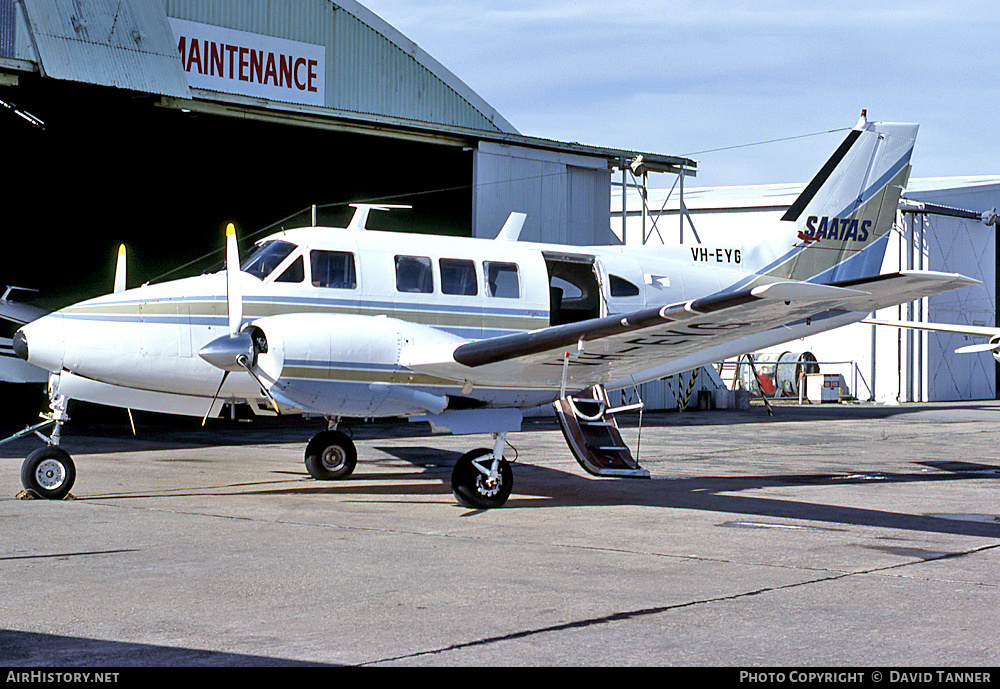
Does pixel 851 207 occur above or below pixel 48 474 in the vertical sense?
above

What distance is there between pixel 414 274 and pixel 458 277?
0.57m

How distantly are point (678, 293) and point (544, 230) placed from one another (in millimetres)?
12783

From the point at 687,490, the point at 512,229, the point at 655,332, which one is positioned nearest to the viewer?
the point at 655,332

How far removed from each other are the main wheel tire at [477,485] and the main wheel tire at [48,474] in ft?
13.9

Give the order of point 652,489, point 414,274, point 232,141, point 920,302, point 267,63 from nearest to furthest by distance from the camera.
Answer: point 414,274 → point 652,489 → point 232,141 → point 267,63 → point 920,302

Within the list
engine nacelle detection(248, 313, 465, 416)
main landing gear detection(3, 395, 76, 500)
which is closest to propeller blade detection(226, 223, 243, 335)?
engine nacelle detection(248, 313, 465, 416)

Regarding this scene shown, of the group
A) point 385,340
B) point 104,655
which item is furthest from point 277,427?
point 104,655

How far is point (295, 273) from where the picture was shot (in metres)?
11.8

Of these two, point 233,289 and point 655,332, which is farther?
point 233,289

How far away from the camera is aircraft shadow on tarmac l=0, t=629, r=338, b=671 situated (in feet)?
16.5

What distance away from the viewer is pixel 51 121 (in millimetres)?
22875

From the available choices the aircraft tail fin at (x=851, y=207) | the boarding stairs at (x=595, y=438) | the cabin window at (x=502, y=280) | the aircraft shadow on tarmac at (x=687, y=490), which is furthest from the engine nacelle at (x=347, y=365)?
the aircraft tail fin at (x=851, y=207)

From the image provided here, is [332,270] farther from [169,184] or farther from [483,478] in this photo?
[169,184]

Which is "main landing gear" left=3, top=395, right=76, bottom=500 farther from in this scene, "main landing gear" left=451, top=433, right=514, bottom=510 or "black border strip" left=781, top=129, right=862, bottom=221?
"black border strip" left=781, top=129, right=862, bottom=221
